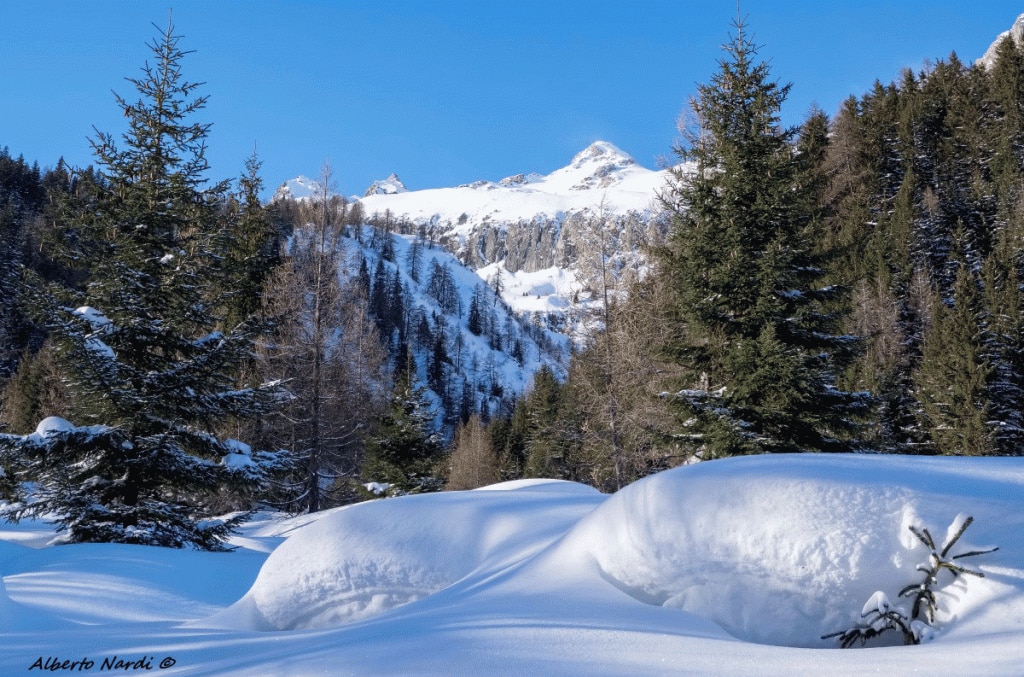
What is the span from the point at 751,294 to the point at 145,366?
34.3ft

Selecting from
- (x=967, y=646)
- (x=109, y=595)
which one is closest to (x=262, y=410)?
(x=109, y=595)

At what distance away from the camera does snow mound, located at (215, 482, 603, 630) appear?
13.9ft

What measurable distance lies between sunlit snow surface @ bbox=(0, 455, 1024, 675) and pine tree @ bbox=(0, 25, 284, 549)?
212 inches

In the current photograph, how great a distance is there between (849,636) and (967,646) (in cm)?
66

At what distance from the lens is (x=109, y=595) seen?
5.61 meters

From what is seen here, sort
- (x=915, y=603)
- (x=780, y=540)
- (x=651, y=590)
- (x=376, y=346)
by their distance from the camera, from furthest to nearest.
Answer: (x=376, y=346) < (x=651, y=590) < (x=780, y=540) < (x=915, y=603)

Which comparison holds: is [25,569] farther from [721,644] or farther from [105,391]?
[721,644]

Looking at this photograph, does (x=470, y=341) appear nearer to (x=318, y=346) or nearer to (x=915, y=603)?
(x=318, y=346)

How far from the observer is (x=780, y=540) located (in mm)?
3014

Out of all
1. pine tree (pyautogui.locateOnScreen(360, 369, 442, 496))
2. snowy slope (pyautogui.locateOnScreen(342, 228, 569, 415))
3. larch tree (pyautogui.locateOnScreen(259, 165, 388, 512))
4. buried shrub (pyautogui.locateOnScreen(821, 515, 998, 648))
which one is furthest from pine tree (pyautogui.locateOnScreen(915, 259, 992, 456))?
snowy slope (pyautogui.locateOnScreen(342, 228, 569, 415))

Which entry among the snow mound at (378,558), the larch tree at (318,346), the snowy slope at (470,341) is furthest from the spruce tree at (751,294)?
the snowy slope at (470,341)

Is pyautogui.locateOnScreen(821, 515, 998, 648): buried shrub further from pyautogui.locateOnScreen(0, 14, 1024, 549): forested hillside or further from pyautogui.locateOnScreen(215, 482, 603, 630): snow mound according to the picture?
pyautogui.locateOnScreen(0, 14, 1024, 549): forested hillside

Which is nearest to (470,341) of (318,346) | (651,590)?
(318,346)

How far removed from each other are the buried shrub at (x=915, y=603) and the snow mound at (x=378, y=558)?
78.0 inches
